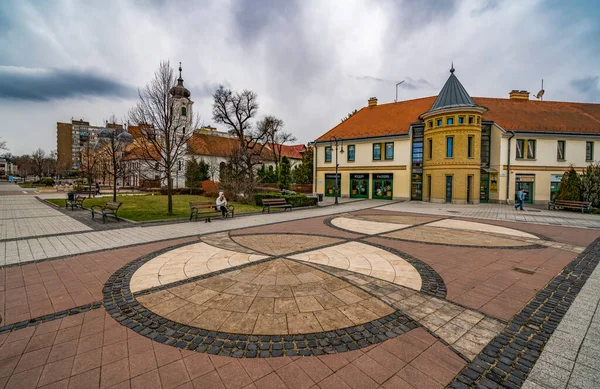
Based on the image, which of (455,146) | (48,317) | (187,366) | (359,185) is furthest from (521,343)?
(359,185)

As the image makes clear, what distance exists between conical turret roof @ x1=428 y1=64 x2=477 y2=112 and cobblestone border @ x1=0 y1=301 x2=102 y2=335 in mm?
28175

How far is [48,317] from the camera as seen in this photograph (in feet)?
13.5

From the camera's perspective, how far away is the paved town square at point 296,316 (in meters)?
2.98

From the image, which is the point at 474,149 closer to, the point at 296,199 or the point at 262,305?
the point at 296,199

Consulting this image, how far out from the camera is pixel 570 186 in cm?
2073

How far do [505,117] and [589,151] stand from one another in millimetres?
8081

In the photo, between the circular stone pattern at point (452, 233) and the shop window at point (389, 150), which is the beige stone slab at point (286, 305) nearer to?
the circular stone pattern at point (452, 233)

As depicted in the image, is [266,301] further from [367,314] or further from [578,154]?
[578,154]

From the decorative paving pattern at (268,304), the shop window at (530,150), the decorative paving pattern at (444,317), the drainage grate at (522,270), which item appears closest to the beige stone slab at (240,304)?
the decorative paving pattern at (268,304)

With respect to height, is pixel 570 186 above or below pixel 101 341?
above

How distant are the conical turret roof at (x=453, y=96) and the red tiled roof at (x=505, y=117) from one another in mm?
3102

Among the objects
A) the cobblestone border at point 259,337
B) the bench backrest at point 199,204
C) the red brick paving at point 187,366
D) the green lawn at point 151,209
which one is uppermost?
the bench backrest at point 199,204

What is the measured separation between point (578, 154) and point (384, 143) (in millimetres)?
17774

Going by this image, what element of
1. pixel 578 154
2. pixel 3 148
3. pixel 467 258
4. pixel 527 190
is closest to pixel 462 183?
pixel 527 190
